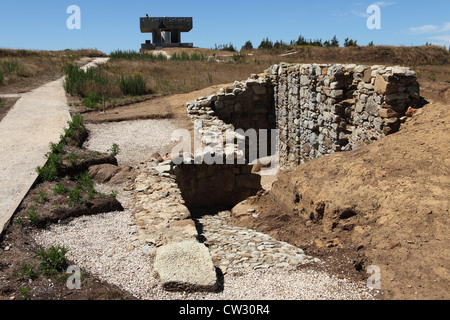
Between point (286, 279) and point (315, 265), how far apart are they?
1.65ft

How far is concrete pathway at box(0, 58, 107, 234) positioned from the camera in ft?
20.2

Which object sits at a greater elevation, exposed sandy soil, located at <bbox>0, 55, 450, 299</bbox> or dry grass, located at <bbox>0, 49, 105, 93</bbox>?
dry grass, located at <bbox>0, 49, 105, 93</bbox>

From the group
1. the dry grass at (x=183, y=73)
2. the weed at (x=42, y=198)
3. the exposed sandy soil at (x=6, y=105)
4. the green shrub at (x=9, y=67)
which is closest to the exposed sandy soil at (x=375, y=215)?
the weed at (x=42, y=198)

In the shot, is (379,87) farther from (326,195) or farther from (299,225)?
(299,225)

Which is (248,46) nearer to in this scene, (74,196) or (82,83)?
(82,83)

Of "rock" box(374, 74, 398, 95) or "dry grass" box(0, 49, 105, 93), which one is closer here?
"rock" box(374, 74, 398, 95)

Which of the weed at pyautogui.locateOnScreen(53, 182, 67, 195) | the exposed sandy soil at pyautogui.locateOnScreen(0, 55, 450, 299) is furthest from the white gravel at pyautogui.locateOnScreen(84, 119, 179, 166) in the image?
the exposed sandy soil at pyautogui.locateOnScreen(0, 55, 450, 299)

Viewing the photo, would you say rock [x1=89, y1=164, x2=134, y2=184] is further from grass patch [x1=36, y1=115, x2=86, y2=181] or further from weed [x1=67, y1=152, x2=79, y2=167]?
grass patch [x1=36, y1=115, x2=86, y2=181]

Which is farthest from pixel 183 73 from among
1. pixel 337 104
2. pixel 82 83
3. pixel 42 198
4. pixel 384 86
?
pixel 42 198

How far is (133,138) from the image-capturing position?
35.7 ft

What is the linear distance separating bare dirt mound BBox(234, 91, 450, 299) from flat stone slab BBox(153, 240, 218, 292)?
152 centimetres

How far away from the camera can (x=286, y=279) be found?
3.97 metres

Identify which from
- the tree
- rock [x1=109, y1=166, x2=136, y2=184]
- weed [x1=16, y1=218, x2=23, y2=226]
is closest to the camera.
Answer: weed [x1=16, y1=218, x2=23, y2=226]
